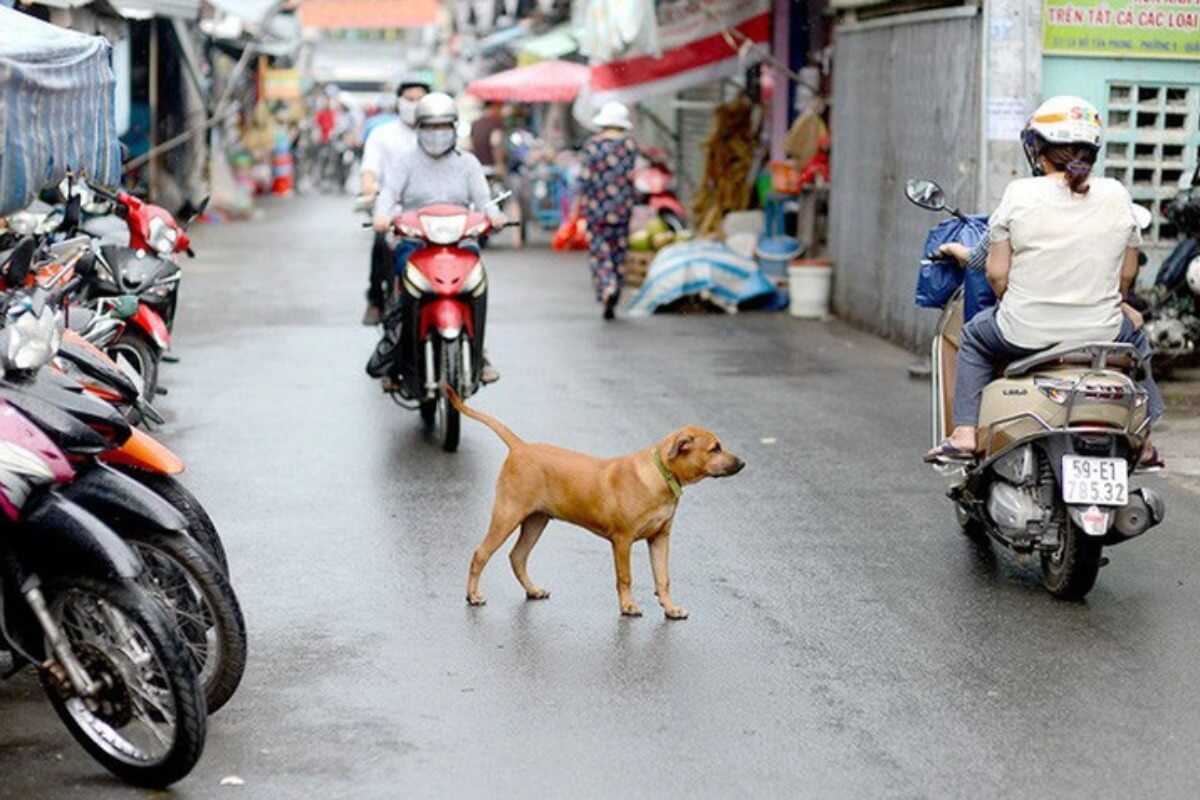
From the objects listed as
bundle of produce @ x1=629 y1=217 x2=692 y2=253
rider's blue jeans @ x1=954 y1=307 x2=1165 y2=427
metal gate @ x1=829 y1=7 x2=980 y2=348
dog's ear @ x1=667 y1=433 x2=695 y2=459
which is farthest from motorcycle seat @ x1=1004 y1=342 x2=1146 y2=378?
bundle of produce @ x1=629 y1=217 x2=692 y2=253

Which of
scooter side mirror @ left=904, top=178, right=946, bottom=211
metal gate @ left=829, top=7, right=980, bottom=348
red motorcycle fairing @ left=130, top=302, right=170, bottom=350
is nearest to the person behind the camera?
scooter side mirror @ left=904, top=178, right=946, bottom=211

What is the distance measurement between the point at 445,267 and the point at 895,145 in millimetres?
5612

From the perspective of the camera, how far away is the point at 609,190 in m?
18.7

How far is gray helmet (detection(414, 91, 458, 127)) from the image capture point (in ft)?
36.6

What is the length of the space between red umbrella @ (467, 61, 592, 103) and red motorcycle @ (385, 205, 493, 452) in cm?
1688

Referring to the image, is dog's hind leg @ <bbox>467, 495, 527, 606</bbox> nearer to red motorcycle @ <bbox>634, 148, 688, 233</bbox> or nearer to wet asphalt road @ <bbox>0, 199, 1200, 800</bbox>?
wet asphalt road @ <bbox>0, 199, 1200, 800</bbox>

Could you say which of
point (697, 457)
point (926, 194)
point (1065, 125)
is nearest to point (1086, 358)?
Result: point (1065, 125)

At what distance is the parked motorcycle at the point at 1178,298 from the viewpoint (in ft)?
40.5

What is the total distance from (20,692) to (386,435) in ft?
16.7

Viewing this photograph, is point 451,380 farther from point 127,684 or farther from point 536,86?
point 536,86

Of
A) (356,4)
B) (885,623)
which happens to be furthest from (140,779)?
(356,4)

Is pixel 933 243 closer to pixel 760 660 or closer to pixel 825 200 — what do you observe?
pixel 760 660

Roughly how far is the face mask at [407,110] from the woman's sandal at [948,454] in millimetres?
6038

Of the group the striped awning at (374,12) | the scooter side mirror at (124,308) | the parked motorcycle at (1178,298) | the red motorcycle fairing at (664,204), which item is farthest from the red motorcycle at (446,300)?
the striped awning at (374,12)
